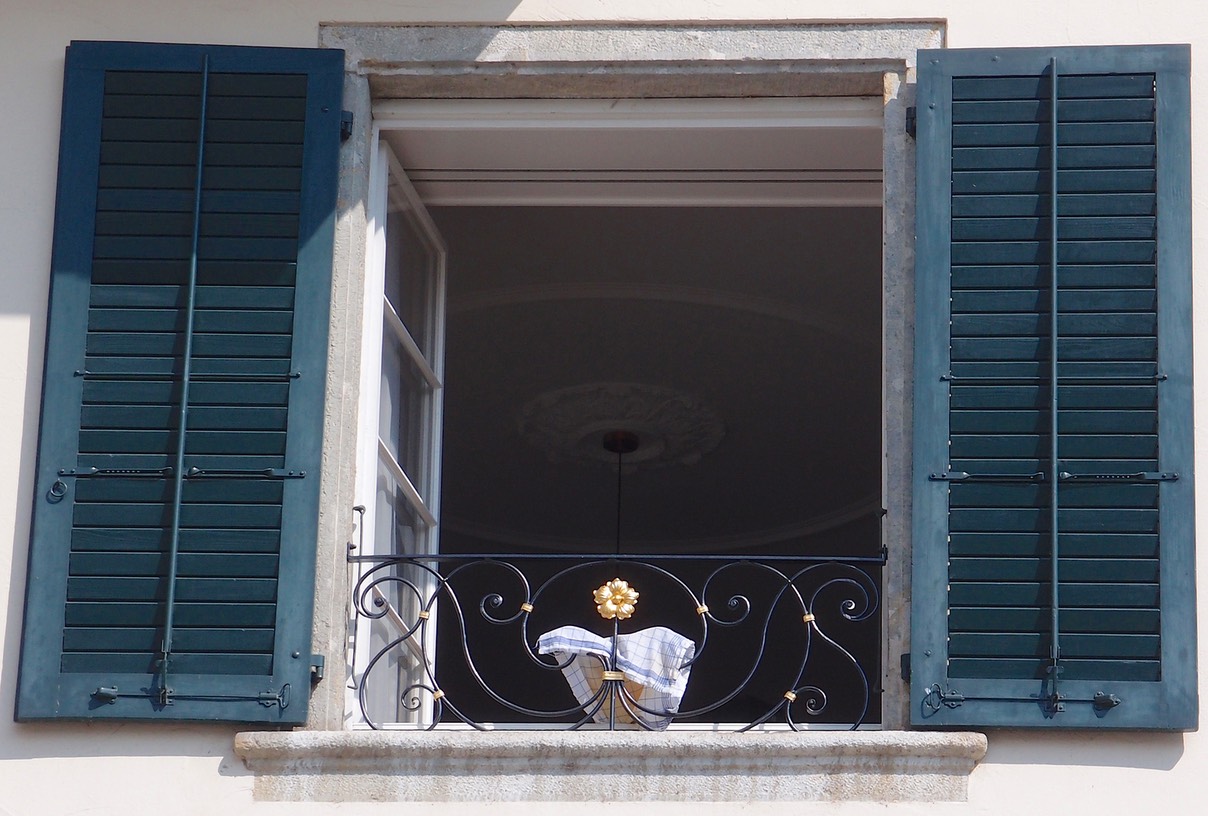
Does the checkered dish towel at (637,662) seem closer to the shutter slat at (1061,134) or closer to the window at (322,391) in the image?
the window at (322,391)

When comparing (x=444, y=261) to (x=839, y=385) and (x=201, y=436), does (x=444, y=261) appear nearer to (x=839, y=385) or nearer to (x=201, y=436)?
(x=201, y=436)

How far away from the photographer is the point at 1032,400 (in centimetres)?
471

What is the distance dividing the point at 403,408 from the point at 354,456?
0.58 m

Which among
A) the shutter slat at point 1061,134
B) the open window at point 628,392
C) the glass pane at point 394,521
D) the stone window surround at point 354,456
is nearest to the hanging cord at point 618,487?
the open window at point 628,392

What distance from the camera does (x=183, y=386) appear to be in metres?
4.78

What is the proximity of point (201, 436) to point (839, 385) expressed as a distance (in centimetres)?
589

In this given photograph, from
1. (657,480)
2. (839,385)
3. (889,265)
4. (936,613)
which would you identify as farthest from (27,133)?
(657,480)

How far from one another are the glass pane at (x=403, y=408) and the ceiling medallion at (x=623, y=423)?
4458mm

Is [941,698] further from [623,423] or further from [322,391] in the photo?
[623,423]

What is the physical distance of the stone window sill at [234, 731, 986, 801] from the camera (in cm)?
442

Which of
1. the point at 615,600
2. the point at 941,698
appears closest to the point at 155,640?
the point at 615,600

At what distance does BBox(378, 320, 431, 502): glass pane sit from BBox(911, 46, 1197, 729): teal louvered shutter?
57.1 inches

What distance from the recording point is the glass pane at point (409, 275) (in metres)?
5.40

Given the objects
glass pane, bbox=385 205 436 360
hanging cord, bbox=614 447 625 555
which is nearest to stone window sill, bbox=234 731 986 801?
Result: glass pane, bbox=385 205 436 360
